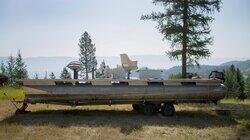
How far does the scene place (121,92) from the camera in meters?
19.9

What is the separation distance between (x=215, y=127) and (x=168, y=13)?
1570 centimetres

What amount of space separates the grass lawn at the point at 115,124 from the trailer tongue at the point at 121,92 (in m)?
0.70

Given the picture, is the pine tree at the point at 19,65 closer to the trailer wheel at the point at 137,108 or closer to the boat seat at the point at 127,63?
the boat seat at the point at 127,63

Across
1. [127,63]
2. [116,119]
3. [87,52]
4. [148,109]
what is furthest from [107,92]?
[87,52]

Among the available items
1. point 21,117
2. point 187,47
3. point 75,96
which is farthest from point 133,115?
point 187,47

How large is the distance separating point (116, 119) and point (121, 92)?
5.51 ft

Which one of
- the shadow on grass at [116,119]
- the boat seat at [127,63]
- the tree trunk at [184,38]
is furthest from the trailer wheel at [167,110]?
the tree trunk at [184,38]

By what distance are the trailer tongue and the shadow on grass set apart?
0.68 metres

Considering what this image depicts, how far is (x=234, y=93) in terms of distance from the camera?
316 ft

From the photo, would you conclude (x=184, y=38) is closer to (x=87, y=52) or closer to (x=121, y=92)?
(x=121, y=92)

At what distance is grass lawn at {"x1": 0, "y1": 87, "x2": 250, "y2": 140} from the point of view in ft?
52.3

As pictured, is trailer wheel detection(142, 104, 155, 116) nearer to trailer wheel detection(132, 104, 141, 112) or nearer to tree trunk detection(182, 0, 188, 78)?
trailer wheel detection(132, 104, 141, 112)

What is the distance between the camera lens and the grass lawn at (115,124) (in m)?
16.0

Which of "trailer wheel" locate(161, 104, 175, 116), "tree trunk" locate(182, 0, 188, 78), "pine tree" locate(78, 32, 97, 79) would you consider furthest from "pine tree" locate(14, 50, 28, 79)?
"trailer wheel" locate(161, 104, 175, 116)
